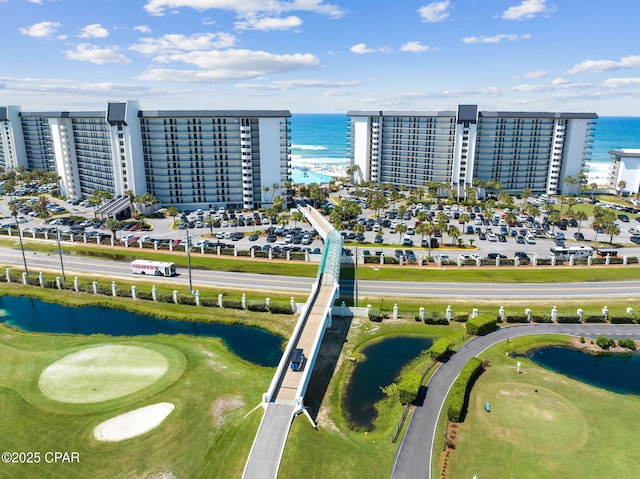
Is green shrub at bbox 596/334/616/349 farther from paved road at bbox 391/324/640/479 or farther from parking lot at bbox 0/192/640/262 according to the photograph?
parking lot at bbox 0/192/640/262

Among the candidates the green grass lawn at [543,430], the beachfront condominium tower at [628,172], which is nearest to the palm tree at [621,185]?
the beachfront condominium tower at [628,172]

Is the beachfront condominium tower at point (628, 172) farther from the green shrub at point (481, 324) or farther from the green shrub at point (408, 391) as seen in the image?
the green shrub at point (408, 391)

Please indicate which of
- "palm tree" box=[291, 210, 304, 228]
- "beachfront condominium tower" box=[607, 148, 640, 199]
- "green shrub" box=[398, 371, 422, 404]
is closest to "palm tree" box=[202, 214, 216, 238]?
"palm tree" box=[291, 210, 304, 228]

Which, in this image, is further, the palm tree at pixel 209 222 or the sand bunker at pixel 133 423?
the palm tree at pixel 209 222

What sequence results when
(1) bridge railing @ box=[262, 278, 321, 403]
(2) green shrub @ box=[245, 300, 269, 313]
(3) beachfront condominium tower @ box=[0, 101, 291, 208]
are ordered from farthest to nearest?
1. (3) beachfront condominium tower @ box=[0, 101, 291, 208]
2. (2) green shrub @ box=[245, 300, 269, 313]
3. (1) bridge railing @ box=[262, 278, 321, 403]

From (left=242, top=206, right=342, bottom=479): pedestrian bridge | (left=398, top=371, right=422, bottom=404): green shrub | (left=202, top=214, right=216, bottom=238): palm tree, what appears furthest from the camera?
(left=202, top=214, right=216, bottom=238): palm tree

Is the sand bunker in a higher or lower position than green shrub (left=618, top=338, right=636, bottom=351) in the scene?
lower

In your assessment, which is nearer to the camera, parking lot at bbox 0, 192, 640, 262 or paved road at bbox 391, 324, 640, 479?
paved road at bbox 391, 324, 640, 479
